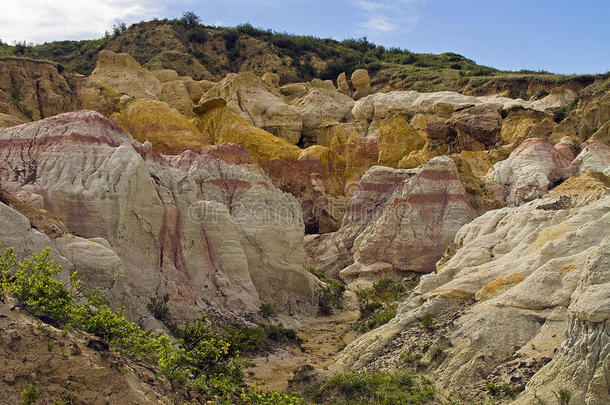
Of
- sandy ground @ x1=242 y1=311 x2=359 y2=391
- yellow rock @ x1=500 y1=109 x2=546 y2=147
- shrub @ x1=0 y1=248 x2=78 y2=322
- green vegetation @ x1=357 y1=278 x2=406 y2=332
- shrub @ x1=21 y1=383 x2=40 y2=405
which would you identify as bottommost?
sandy ground @ x1=242 y1=311 x2=359 y2=391

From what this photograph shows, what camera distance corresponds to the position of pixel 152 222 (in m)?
22.4

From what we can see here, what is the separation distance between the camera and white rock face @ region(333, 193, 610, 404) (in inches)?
506

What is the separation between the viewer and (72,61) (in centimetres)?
8300

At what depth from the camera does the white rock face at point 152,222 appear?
2134cm

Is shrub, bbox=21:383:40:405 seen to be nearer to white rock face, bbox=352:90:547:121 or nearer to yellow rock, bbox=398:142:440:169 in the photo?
yellow rock, bbox=398:142:440:169

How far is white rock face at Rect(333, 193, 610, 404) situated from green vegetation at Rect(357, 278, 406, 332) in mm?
2371

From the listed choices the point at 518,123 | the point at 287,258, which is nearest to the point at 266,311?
the point at 287,258

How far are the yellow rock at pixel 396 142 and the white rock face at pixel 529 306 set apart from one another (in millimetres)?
24920

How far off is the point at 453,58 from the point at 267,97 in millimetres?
49421

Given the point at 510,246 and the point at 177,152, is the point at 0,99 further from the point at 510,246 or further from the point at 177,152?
the point at 510,246

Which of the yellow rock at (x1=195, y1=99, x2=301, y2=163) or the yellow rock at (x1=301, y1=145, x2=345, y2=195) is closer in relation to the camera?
the yellow rock at (x1=195, y1=99, x2=301, y2=163)

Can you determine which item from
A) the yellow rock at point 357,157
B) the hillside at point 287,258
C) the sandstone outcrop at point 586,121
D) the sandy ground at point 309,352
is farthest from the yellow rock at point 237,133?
the sandy ground at point 309,352

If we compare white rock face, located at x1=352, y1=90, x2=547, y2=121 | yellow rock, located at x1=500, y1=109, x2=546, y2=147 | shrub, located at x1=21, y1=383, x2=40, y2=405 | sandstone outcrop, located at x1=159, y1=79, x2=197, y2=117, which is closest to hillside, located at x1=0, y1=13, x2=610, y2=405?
shrub, located at x1=21, y1=383, x2=40, y2=405

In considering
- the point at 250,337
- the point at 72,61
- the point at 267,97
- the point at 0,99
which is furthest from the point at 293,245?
the point at 72,61
